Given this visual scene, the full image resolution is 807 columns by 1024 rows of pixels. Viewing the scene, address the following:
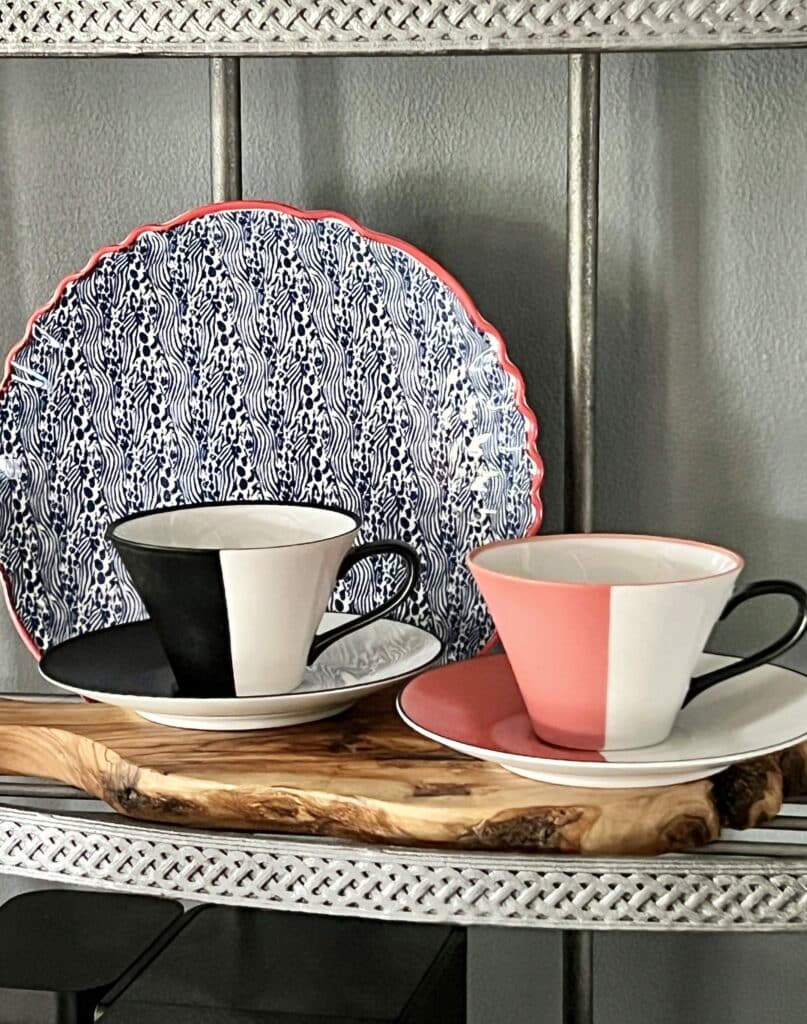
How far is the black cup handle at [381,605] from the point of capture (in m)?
0.53

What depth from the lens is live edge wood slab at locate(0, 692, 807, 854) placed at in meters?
0.43

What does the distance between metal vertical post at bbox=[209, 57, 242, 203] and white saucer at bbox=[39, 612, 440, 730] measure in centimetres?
20

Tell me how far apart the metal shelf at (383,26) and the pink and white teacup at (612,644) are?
0.17 meters

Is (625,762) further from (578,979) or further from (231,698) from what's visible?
(578,979)

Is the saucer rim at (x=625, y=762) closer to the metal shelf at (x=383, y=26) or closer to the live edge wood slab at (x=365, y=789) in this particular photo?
the live edge wood slab at (x=365, y=789)

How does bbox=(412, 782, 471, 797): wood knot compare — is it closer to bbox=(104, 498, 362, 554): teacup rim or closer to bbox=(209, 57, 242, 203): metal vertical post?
bbox=(104, 498, 362, 554): teacup rim

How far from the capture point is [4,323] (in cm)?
69

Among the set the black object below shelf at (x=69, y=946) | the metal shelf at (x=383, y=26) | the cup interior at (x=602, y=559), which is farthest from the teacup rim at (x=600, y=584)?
the black object below shelf at (x=69, y=946)

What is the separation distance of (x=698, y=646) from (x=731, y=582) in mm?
23

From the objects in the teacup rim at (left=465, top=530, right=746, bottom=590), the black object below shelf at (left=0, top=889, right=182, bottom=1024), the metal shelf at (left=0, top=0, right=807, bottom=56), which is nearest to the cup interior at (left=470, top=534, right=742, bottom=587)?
the teacup rim at (left=465, top=530, right=746, bottom=590)

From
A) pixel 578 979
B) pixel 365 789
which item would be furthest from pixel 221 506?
pixel 578 979

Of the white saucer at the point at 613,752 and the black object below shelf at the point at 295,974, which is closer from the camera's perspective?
the white saucer at the point at 613,752

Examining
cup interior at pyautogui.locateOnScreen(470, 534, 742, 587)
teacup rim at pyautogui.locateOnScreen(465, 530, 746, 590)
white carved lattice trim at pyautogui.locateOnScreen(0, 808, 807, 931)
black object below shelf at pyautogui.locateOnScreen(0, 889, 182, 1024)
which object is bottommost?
black object below shelf at pyautogui.locateOnScreen(0, 889, 182, 1024)

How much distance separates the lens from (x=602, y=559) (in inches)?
19.7
